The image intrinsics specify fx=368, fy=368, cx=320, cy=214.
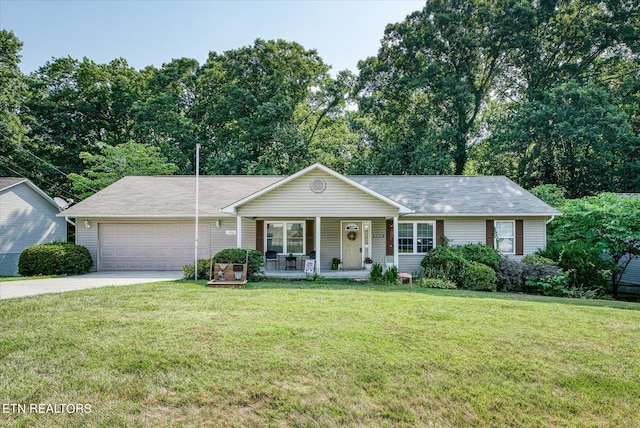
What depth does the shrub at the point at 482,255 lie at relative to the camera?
519 inches

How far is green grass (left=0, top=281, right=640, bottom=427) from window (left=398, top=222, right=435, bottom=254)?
314 inches

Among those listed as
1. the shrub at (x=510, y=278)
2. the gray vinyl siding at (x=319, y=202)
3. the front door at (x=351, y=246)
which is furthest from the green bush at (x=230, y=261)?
the shrub at (x=510, y=278)

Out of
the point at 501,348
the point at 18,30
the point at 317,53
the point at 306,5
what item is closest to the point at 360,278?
the point at 501,348

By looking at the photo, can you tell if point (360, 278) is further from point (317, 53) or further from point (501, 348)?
point (317, 53)

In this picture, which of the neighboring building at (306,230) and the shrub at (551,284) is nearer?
the shrub at (551,284)

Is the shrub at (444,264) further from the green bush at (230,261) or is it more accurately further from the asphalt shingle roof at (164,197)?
the asphalt shingle roof at (164,197)

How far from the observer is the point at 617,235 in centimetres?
1321

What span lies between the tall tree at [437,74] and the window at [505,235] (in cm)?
1112

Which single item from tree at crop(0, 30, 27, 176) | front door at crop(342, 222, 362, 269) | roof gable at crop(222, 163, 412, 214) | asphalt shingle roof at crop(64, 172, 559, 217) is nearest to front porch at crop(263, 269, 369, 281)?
front door at crop(342, 222, 362, 269)

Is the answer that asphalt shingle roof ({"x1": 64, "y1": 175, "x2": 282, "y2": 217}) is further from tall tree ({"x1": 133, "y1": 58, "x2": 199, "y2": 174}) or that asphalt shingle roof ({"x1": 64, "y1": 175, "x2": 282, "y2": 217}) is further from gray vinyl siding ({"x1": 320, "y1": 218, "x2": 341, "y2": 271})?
tall tree ({"x1": 133, "y1": 58, "x2": 199, "y2": 174})

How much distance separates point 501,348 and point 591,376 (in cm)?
106

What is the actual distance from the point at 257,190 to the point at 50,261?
28.8ft

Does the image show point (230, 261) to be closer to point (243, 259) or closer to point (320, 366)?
point (243, 259)

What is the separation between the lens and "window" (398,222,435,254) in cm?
1550
